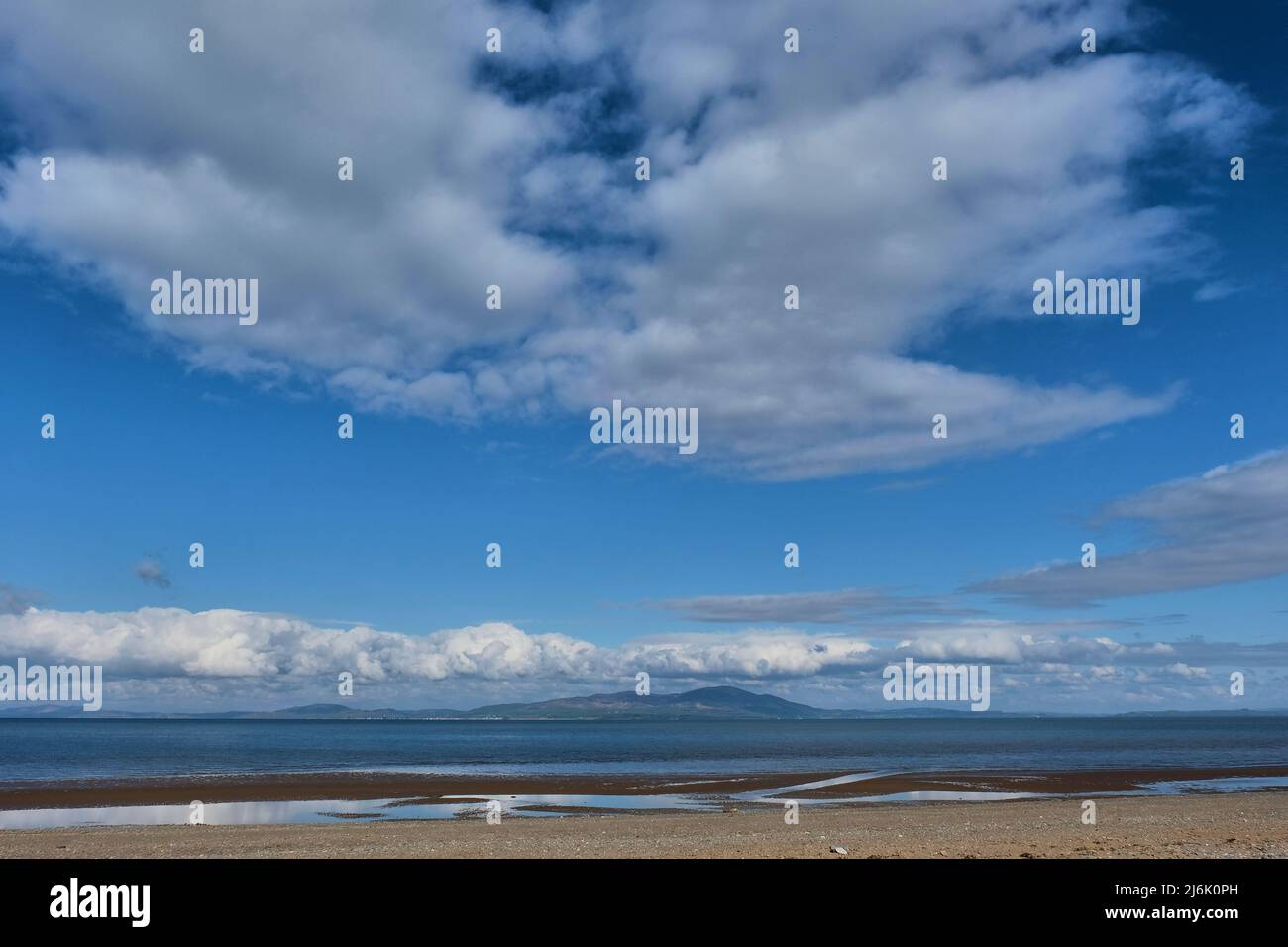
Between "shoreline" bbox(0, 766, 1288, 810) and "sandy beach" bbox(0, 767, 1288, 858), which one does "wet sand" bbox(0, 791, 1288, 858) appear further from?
"shoreline" bbox(0, 766, 1288, 810)

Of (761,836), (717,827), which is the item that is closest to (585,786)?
(717,827)

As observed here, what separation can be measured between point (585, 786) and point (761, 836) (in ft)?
105

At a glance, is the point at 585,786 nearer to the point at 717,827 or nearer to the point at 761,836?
the point at 717,827

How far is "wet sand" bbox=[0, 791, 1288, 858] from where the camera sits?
21906 millimetres

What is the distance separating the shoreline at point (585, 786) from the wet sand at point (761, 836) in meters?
11.2

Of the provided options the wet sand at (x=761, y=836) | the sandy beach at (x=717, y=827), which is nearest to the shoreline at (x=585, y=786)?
the sandy beach at (x=717, y=827)

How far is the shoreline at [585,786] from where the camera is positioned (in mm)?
49500

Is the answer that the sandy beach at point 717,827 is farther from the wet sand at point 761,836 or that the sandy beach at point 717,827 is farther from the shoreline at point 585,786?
the shoreline at point 585,786

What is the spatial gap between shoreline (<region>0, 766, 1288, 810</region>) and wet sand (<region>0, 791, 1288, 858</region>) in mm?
11240

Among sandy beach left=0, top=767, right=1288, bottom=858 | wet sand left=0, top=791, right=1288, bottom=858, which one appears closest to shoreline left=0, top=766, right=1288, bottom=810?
sandy beach left=0, top=767, right=1288, bottom=858
